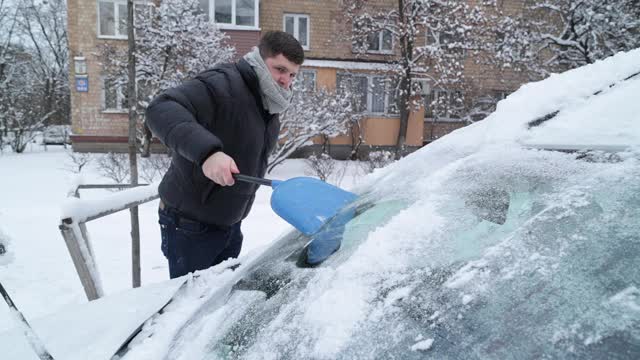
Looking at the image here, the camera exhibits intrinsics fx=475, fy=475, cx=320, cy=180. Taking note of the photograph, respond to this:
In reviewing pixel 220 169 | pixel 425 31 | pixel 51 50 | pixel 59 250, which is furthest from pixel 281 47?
pixel 51 50

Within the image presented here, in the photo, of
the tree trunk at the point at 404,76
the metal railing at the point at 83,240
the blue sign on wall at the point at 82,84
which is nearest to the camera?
the metal railing at the point at 83,240

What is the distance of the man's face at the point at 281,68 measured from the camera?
217cm

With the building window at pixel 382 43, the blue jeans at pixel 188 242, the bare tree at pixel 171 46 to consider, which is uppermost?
the building window at pixel 382 43

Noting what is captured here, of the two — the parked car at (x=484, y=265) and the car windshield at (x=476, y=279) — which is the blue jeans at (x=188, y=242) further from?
the car windshield at (x=476, y=279)

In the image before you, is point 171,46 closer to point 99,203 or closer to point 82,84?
point 82,84

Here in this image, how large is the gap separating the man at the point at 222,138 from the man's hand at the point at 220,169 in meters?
0.45

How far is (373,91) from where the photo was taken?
16.5 meters

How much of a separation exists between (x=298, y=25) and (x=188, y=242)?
51.5 ft

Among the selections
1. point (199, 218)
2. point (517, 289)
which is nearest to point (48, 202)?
point (199, 218)

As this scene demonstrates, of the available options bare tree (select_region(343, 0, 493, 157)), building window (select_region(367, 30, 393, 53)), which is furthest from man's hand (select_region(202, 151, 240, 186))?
building window (select_region(367, 30, 393, 53))

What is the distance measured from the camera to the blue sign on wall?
15406 millimetres

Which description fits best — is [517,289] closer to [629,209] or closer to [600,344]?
[600,344]

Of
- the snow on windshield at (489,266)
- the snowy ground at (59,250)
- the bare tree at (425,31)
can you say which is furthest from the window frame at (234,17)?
the snow on windshield at (489,266)

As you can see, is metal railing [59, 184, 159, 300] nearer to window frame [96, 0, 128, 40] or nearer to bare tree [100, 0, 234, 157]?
bare tree [100, 0, 234, 157]
